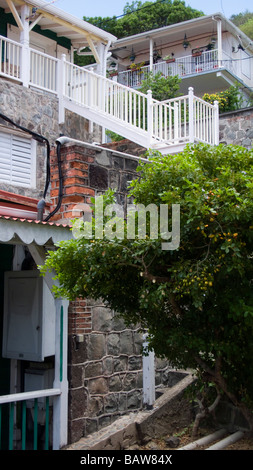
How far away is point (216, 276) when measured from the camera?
4055 millimetres

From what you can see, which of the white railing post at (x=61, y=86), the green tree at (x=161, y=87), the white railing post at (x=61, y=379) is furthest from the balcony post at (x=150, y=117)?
the green tree at (x=161, y=87)

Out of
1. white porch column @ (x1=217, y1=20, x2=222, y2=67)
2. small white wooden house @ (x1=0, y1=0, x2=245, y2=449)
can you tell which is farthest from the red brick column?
white porch column @ (x1=217, y1=20, x2=222, y2=67)

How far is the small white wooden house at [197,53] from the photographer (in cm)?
2166

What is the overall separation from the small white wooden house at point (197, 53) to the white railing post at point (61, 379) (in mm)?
17285

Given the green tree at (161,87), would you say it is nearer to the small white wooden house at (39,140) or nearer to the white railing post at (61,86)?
the small white wooden house at (39,140)

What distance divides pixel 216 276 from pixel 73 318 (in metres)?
2.80

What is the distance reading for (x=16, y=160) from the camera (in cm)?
1086

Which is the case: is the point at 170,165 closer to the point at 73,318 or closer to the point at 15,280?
the point at 73,318

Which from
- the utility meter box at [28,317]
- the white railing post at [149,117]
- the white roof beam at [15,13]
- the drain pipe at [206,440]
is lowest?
the drain pipe at [206,440]

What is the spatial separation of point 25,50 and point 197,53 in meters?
12.0

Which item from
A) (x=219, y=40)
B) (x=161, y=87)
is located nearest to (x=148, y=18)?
(x=219, y=40)

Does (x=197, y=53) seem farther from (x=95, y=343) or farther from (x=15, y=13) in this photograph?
(x=95, y=343)

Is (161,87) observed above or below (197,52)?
below

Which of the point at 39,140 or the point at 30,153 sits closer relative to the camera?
the point at 39,140
